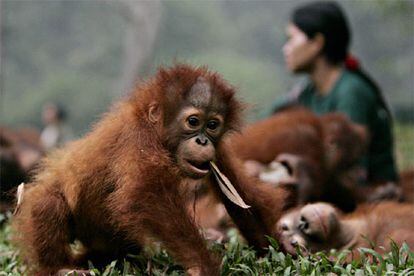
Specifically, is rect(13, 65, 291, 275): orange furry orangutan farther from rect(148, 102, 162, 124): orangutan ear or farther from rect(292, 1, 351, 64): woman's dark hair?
rect(292, 1, 351, 64): woman's dark hair

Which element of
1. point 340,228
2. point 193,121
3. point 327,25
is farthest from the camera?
point 327,25

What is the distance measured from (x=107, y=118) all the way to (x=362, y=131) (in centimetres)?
305

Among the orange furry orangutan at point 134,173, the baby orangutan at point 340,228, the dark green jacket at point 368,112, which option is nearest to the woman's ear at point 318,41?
the dark green jacket at point 368,112

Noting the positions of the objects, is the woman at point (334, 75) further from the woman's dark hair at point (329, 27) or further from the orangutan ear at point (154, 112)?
the orangutan ear at point (154, 112)

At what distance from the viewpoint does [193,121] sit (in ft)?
10.1

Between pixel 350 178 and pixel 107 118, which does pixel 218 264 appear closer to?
pixel 107 118

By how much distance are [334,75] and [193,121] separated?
381 centimetres

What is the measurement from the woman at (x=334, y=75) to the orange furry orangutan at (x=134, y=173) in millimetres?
3265

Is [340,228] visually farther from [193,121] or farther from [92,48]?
[92,48]

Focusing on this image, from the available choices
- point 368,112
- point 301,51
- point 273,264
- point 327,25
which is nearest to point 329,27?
point 327,25

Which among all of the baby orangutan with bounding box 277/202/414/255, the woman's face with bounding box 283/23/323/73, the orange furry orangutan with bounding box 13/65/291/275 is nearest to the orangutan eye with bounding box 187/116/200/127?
the orange furry orangutan with bounding box 13/65/291/275

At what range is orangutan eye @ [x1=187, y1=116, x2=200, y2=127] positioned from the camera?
3084 millimetres

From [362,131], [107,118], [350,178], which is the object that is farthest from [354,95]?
[107,118]

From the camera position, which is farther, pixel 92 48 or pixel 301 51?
pixel 92 48
